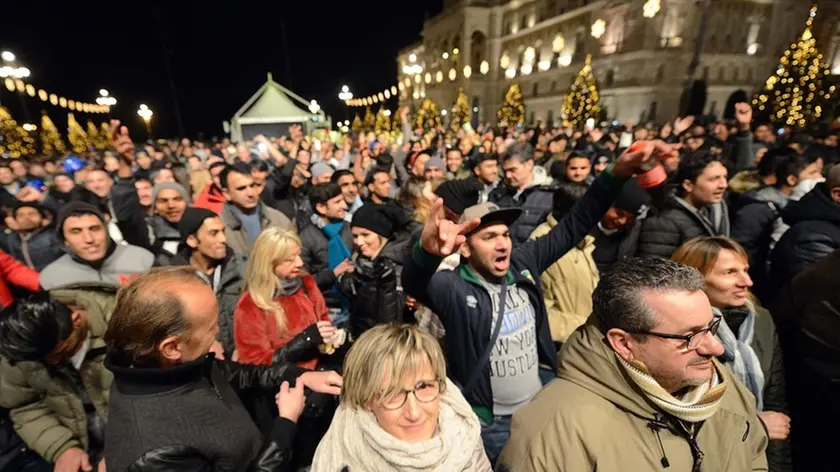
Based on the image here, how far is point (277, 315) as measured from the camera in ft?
9.54

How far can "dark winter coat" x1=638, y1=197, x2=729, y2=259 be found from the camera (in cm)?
387

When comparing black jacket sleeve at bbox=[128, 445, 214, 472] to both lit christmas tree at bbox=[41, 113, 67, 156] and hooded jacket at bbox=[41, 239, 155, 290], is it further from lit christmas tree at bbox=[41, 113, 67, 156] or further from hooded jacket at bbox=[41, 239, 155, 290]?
lit christmas tree at bbox=[41, 113, 67, 156]

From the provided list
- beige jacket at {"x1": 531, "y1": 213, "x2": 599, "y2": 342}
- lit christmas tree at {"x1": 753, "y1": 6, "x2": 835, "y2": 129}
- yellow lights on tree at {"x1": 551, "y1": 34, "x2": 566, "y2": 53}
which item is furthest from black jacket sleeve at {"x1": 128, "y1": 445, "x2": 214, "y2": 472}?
yellow lights on tree at {"x1": 551, "y1": 34, "x2": 566, "y2": 53}

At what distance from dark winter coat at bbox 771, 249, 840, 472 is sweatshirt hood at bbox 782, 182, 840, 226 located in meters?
0.91

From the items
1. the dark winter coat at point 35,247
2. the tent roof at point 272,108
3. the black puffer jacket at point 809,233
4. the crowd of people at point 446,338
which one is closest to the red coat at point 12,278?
the crowd of people at point 446,338

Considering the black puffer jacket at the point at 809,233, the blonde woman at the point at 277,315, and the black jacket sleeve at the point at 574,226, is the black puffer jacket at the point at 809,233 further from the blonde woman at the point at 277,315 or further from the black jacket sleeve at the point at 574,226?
the blonde woman at the point at 277,315

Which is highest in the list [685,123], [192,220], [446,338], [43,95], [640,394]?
[43,95]

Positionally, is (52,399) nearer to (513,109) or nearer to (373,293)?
(373,293)

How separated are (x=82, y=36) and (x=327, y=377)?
57773mm

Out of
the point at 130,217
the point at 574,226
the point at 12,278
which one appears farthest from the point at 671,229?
the point at 130,217

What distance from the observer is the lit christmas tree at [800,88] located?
→ 2255 cm

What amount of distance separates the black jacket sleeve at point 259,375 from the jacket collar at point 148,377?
82 cm

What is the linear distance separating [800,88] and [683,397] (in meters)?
30.3

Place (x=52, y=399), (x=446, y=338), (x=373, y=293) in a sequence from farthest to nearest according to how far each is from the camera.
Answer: (x=373, y=293), (x=446, y=338), (x=52, y=399)
